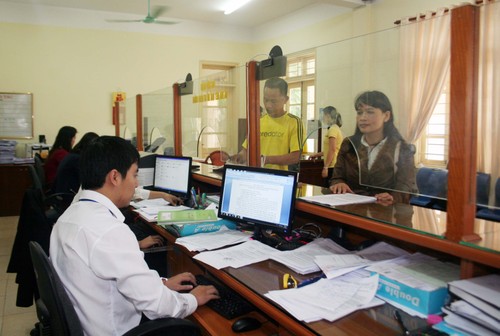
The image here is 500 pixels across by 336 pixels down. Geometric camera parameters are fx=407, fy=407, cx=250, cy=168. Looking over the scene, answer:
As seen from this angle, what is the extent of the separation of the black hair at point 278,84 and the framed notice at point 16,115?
5256 mm

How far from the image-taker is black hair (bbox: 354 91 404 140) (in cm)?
174

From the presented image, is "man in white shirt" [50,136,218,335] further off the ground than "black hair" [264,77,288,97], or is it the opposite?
"black hair" [264,77,288,97]

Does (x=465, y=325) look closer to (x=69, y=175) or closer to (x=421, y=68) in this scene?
(x=421, y=68)

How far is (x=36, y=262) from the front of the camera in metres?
1.21

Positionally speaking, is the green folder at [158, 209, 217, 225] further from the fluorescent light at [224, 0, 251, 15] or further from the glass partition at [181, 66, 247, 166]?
the fluorescent light at [224, 0, 251, 15]

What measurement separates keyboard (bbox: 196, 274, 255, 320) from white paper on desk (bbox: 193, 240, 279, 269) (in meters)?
0.12

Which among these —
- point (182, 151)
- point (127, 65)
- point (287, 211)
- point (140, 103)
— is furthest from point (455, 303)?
point (127, 65)

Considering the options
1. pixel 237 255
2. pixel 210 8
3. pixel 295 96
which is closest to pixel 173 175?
pixel 295 96

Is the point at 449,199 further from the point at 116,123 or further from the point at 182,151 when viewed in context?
the point at 116,123

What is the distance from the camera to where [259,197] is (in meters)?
1.92

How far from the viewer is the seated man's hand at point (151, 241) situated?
225 centimetres

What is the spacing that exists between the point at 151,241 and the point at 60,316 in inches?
45.3

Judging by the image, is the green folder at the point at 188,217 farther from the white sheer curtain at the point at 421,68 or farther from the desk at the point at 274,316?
the white sheer curtain at the point at 421,68

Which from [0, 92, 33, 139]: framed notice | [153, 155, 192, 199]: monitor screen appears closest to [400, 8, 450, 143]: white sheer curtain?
[153, 155, 192, 199]: monitor screen
